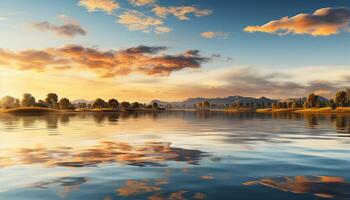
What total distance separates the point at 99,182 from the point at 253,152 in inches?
611

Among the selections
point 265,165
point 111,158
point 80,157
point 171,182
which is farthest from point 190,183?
point 80,157

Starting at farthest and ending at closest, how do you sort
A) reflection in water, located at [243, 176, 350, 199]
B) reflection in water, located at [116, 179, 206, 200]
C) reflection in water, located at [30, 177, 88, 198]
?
1. reflection in water, located at [30, 177, 88, 198]
2. reflection in water, located at [243, 176, 350, 199]
3. reflection in water, located at [116, 179, 206, 200]

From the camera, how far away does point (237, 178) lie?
17312mm

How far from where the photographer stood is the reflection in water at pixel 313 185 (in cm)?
1423

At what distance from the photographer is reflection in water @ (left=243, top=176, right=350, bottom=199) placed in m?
14.2

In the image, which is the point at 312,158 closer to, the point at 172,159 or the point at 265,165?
the point at 265,165

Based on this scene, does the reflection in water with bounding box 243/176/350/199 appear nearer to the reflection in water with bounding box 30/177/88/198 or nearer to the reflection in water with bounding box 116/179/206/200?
the reflection in water with bounding box 116/179/206/200

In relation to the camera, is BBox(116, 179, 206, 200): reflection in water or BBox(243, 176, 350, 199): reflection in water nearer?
BBox(116, 179, 206, 200): reflection in water

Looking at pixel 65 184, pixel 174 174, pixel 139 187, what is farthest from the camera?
pixel 174 174

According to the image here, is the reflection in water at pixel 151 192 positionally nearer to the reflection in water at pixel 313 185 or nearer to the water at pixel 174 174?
the water at pixel 174 174

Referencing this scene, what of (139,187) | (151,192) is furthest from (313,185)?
(139,187)

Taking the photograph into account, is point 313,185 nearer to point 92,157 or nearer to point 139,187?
point 139,187

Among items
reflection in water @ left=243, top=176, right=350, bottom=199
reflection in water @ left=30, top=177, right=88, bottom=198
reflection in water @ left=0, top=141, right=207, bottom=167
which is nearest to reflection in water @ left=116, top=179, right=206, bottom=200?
reflection in water @ left=30, top=177, right=88, bottom=198

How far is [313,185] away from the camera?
1580 centimetres
